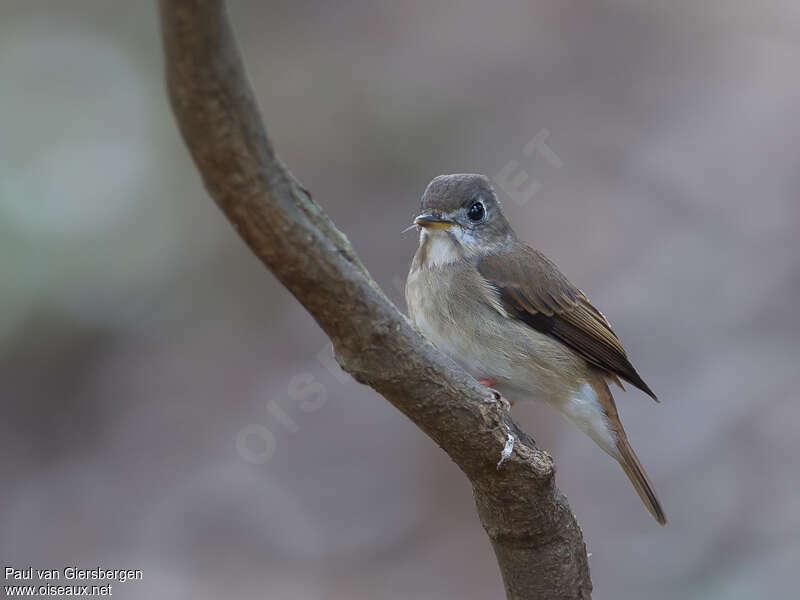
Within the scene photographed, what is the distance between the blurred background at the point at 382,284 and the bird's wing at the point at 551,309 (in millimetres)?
1786

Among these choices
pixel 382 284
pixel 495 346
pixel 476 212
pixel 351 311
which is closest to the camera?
pixel 351 311

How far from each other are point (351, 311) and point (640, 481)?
7.63 feet

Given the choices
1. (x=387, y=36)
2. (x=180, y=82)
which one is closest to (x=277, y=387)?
(x=387, y=36)

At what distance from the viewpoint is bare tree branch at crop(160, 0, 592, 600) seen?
1.98m

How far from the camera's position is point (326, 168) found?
25.5 ft

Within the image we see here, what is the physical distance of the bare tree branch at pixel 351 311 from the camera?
1.98m

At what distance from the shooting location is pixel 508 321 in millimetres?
4184

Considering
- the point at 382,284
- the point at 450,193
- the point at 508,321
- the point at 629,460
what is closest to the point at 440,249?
the point at 450,193

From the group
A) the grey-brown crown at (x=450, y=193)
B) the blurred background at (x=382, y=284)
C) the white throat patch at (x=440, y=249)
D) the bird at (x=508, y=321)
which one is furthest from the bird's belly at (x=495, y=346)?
the blurred background at (x=382, y=284)

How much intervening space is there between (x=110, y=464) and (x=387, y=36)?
4631 millimetres

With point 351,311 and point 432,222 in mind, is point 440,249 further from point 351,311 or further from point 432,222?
point 351,311

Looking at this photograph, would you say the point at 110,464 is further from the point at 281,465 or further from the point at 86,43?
the point at 86,43

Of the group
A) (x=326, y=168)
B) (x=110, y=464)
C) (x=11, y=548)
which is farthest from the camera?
(x=326, y=168)

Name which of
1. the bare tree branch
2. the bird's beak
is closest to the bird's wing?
the bird's beak
